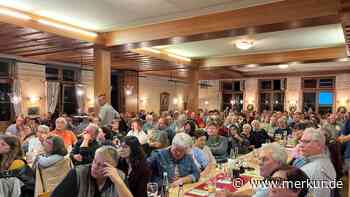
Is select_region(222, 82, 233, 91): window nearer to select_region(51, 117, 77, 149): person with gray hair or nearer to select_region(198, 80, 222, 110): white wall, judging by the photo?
select_region(198, 80, 222, 110): white wall

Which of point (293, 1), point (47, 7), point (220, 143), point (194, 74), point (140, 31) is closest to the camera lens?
point (293, 1)

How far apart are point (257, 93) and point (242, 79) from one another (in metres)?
1.24

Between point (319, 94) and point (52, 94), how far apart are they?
13.2m

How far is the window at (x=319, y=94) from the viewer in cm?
1438

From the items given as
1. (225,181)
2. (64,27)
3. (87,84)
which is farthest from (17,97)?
(225,181)

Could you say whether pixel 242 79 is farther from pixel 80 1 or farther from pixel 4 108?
pixel 80 1

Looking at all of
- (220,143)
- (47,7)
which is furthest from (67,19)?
(220,143)

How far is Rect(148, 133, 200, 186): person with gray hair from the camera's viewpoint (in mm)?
3096

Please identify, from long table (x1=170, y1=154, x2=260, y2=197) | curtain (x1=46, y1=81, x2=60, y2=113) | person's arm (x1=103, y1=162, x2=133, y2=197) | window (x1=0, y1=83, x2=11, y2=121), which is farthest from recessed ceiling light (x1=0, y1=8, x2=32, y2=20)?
curtain (x1=46, y1=81, x2=60, y2=113)

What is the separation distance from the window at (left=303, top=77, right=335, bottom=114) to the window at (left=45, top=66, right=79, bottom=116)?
38.4 ft

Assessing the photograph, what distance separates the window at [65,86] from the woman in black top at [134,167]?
946 cm

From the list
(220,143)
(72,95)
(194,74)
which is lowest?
(220,143)

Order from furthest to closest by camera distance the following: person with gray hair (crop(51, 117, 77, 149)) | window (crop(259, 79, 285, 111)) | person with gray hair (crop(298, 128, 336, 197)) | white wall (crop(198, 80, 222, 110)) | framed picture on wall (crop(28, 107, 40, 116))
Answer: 1. white wall (crop(198, 80, 222, 110))
2. window (crop(259, 79, 285, 111))
3. framed picture on wall (crop(28, 107, 40, 116))
4. person with gray hair (crop(51, 117, 77, 149))
5. person with gray hair (crop(298, 128, 336, 197))

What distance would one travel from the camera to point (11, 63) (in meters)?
9.69
